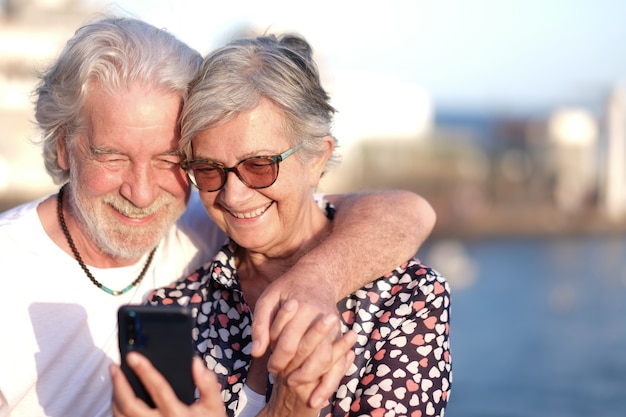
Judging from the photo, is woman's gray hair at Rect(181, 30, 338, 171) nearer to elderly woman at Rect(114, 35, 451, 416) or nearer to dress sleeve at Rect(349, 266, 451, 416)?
elderly woman at Rect(114, 35, 451, 416)

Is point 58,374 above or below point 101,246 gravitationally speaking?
below

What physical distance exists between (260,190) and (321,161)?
279 millimetres

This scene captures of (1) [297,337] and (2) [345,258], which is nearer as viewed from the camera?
(1) [297,337]

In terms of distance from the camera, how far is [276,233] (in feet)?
7.95

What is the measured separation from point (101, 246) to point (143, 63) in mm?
613

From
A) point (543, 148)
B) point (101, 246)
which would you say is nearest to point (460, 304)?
point (101, 246)

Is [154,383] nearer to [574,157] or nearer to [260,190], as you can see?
[260,190]

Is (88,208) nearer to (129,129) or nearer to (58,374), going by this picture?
(129,129)

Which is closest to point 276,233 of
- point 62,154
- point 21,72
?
point 62,154

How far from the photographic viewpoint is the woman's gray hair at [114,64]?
256 centimetres

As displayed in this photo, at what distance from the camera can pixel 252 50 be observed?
7.64ft

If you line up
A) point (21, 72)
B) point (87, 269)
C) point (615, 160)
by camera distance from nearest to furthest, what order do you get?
point (87, 269), point (21, 72), point (615, 160)

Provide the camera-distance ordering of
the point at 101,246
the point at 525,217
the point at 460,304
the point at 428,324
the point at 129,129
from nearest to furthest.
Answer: the point at 428,324 < the point at 129,129 < the point at 101,246 < the point at 460,304 < the point at 525,217

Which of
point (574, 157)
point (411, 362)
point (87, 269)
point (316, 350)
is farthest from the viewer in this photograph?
point (574, 157)
